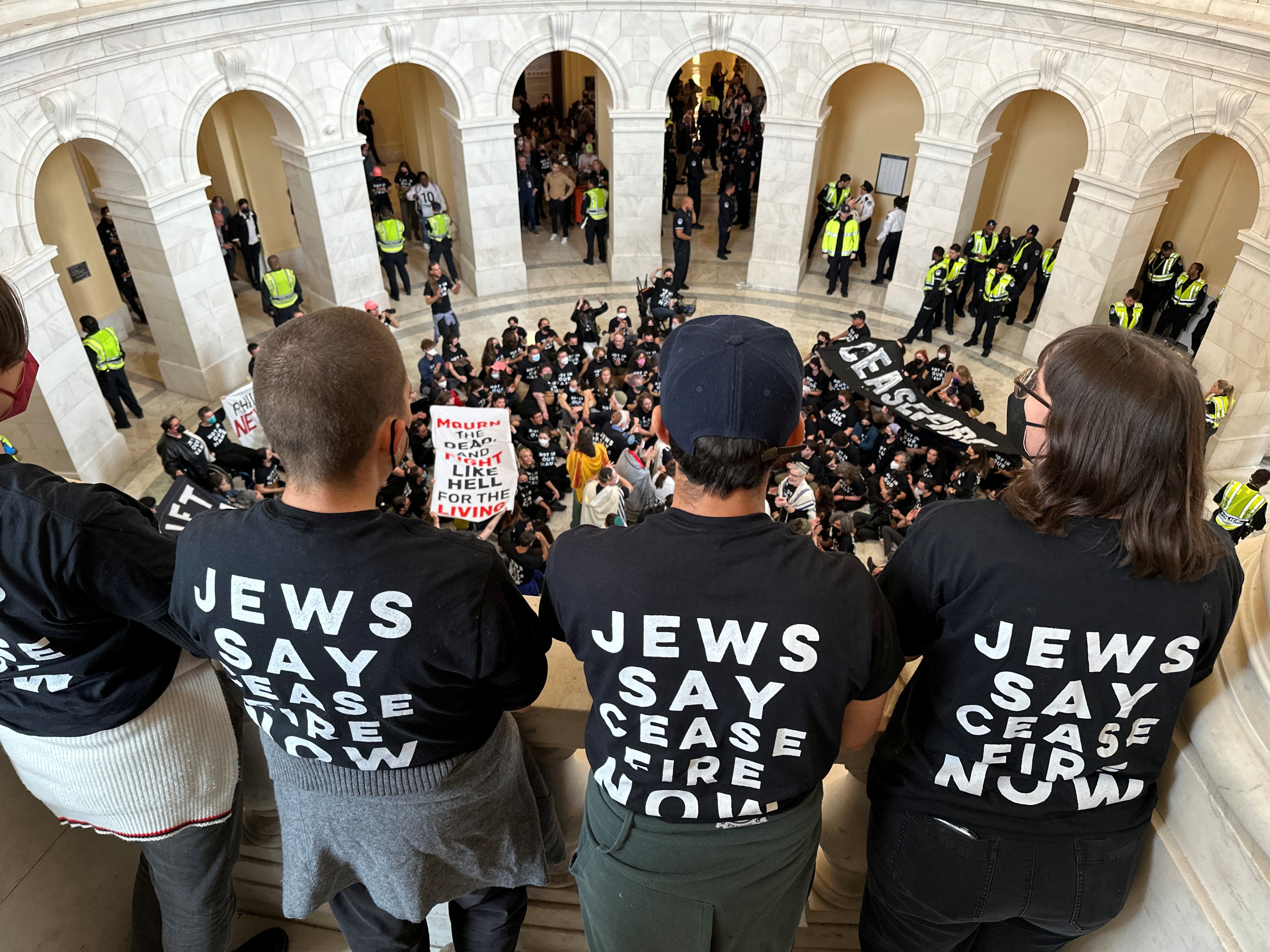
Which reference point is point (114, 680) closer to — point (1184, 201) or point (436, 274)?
point (436, 274)

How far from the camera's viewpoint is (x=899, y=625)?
2.18 metres

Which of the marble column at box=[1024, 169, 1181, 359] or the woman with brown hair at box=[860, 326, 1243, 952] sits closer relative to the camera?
the woman with brown hair at box=[860, 326, 1243, 952]

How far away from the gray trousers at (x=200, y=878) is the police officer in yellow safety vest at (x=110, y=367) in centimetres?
1016

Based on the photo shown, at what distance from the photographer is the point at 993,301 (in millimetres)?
13977

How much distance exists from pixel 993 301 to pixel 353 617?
1393cm

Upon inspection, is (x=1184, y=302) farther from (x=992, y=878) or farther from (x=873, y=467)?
(x=992, y=878)

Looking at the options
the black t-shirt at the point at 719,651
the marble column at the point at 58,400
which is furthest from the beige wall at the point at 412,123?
the black t-shirt at the point at 719,651

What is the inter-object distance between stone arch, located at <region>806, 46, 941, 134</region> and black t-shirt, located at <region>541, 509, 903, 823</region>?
1419cm

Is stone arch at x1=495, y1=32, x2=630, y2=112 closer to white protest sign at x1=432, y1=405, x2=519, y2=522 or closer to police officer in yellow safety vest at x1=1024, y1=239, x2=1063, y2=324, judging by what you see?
police officer in yellow safety vest at x1=1024, y1=239, x2=1063, y2=324

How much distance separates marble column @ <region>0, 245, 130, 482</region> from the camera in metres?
10.0

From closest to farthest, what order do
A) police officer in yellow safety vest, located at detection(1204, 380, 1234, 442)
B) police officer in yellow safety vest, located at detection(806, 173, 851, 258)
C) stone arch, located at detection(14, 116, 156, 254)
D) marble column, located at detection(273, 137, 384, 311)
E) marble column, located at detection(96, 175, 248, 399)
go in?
stone arch, located at detection(14, 116, 156, 254) → police officer in yellow safety vest, located at detection(1204, 380, 1234, 442) → marble column, located at detection(96, 175, 248, 399) → marble column, located at detection(273, 137, 384, 311) → police officer in yellow safety vest, located at detection(806, 173, 851, 258)

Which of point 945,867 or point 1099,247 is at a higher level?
point 945,867

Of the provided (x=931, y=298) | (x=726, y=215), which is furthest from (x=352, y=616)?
(x=726, y=215)

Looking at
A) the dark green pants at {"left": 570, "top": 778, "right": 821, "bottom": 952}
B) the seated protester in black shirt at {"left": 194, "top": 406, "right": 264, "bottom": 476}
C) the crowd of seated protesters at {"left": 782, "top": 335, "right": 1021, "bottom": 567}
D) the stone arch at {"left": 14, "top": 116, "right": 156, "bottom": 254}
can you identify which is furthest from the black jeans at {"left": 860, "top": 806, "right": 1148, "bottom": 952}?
the stone arch at {"left": 14, "top": 116, "right": 156, "bottom": 254}
